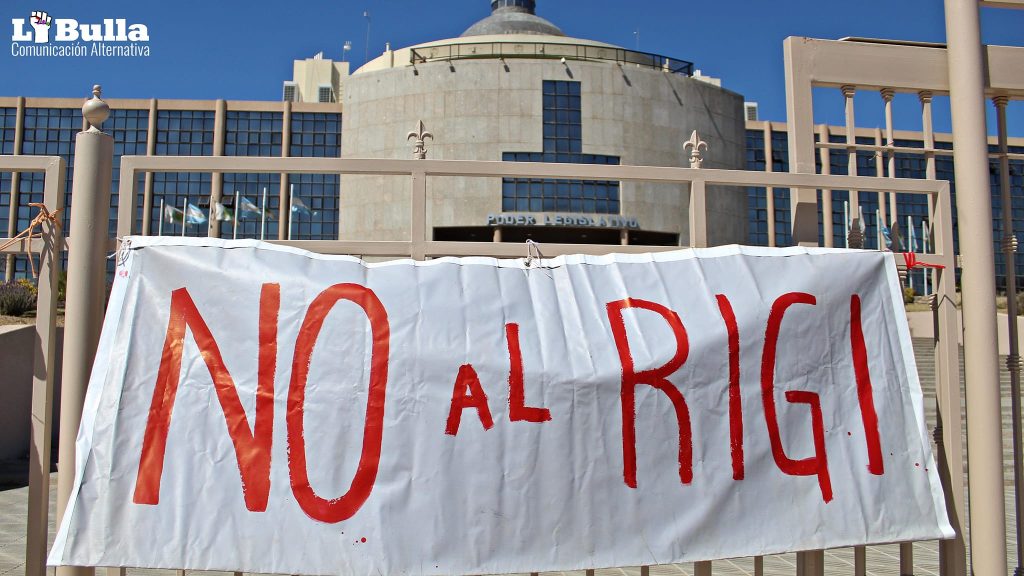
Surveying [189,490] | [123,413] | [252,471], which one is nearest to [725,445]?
[252,471]

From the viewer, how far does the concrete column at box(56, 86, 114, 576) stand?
384 cm

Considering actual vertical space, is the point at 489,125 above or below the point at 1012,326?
above

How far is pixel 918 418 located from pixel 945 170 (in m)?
52.2

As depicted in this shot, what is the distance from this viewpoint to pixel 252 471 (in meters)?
3.62

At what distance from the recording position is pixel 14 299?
815 inches

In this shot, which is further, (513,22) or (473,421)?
(513,22)

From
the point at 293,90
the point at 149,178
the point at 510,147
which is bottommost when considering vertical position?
the point at 149,178

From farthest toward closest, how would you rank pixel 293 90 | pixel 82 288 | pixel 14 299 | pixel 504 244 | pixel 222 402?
pixel 293 90
pixel 14 299
pixel 504 244
pixel 82 288
pixel 222 402

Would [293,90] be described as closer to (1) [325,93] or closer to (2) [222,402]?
(1) [325,93]

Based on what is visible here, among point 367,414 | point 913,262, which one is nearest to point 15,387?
point 367,414

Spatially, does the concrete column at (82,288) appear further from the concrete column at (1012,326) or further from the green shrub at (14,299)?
the green shrub at (14,299)

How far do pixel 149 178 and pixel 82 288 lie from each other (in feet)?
164

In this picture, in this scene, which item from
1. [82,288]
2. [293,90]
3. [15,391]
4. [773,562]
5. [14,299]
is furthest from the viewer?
[293,90]

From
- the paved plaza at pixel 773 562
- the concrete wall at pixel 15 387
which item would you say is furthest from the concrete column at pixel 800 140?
the concrete wall at pixel 15 387
